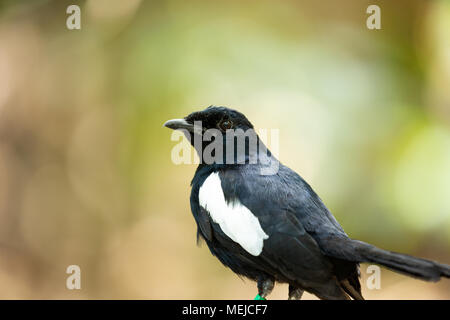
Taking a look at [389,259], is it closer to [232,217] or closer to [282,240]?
[282,240]

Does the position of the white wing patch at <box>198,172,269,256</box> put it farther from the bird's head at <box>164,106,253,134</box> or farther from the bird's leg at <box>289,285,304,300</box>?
the bird's leg at <box>289,285,304,300</box>

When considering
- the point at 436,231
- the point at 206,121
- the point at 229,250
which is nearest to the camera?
the point at 229,250

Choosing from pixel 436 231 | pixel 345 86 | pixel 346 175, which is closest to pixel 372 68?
pixel 345 86

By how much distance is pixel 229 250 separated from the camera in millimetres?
2314

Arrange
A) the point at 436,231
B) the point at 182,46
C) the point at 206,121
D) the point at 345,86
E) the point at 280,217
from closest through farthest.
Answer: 1. the point at 280,217
2. the point at 206,121
3. the point at 436,231
4. the point at 345,86
5. the point at 182,46

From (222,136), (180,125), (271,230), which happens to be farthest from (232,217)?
(180,125)

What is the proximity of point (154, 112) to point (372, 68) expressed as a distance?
2.23 m

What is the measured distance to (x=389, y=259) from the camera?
1850 millimetres

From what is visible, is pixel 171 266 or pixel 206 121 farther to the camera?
pixel 171 266

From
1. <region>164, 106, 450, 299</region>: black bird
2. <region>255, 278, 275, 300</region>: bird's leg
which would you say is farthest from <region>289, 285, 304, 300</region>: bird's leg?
<region>255, 278, 275, 300</region>: bird's leg

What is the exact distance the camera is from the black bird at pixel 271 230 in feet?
6.46

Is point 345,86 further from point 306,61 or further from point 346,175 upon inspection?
point 346,175

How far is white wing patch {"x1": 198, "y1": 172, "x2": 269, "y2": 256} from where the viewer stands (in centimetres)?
215

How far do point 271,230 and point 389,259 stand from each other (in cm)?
51
